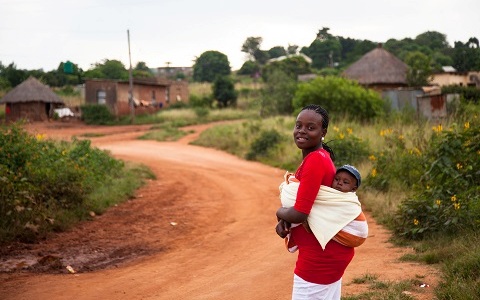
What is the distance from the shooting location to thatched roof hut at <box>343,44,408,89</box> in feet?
122

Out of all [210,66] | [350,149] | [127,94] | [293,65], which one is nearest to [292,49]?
[210,66]

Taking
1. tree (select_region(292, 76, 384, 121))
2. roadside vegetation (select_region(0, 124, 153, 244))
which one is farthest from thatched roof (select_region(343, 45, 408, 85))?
roadside vegetation (select_region(0, 124, 153, 244))

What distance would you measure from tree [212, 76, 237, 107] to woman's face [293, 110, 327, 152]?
4009 centimetres

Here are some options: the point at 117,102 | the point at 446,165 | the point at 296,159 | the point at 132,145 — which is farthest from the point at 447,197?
the point at 117,102

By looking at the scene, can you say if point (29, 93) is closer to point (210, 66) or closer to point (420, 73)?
point (420, 73)

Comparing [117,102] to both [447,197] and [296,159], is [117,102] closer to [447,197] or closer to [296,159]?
[296,159]

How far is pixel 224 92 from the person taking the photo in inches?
1724

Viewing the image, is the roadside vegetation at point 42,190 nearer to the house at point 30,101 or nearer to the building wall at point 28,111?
the house at point 30,101

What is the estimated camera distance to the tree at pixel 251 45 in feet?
310

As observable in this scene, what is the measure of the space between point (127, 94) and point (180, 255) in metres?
31.4

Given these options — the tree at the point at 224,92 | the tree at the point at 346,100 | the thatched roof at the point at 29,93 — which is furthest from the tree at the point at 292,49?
the tree at the point at 346,100

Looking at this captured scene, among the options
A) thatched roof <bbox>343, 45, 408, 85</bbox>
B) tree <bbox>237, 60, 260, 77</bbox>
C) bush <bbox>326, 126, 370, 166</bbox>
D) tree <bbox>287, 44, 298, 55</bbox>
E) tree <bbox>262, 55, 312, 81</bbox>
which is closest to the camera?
bush <bbox>326, 126, 370, 166</bbox>

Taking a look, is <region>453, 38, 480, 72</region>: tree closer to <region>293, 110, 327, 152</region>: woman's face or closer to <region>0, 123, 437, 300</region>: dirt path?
<region>0, 123, 437, 300</region>: dirt path

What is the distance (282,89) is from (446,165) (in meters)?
24.7
